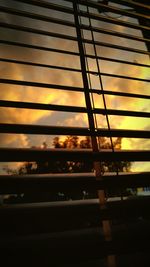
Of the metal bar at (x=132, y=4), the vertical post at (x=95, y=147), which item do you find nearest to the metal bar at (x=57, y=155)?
the vertical post at (x=95, y=147)

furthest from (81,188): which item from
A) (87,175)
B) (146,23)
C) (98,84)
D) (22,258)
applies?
(146,23)

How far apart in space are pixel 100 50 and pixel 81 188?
1217 millimetres

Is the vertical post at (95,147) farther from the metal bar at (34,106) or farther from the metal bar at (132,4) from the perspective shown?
the metal bar at (132,4)

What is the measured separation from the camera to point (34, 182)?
106 centimetres

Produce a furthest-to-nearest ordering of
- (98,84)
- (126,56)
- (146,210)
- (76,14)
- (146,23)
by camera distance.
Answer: (146,23)
(126,56)
(98,84)
(76,14)
(146,210)

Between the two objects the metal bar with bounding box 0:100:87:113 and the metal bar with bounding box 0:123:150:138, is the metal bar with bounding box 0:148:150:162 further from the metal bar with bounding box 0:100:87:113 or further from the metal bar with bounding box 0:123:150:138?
the metal bar with bounding box 0:100:87:113

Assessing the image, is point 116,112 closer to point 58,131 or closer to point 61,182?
point 58,131

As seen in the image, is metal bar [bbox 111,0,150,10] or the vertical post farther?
metal bar [bbox 111,0,150,10]

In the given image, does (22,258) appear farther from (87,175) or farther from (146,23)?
(146,23)

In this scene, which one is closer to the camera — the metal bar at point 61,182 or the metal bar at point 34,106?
the metal bar at point 61,182

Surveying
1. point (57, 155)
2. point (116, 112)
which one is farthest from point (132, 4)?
point (57, 155)

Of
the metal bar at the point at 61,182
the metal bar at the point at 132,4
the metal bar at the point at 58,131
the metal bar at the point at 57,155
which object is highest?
the metal bar at the point at 132,4

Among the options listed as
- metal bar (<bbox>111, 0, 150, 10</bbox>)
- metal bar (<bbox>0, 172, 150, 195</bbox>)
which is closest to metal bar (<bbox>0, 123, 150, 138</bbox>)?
metal bar (<bbox>0, 172, 150, 195</bbox>)

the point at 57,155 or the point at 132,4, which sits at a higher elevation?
the point at 132,4
